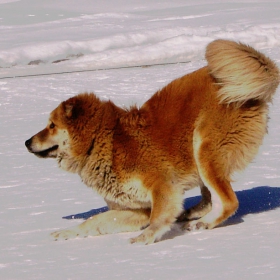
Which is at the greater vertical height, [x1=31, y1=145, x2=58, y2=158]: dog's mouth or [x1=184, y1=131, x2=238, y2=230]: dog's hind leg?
[x1=31, y1=145, x2=58, y2=158]: dog's mouth

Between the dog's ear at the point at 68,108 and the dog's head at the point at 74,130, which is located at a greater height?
the dog's ear at the point at 68,108

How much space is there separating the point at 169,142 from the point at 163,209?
1.65ft

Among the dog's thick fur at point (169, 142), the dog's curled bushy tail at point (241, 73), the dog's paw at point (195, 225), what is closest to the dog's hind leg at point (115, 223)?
the dog's thick fur at point (169, 142)

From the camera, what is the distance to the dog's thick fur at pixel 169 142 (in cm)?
488

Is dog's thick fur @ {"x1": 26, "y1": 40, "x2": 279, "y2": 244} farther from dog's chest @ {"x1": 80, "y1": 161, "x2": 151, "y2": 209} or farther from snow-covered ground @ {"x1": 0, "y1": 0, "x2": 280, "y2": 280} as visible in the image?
snow-covered ground @ {"x1": 0, "y1": 0, "x2": 280, "y2": 280}

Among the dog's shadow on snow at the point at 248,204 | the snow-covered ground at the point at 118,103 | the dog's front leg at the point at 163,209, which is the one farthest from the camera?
the dog's shadow on snow at the point at 248,204

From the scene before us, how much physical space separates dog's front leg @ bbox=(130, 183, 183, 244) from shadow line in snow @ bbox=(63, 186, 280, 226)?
0.41 metres

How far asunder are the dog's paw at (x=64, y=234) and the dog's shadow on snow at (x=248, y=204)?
50 cm

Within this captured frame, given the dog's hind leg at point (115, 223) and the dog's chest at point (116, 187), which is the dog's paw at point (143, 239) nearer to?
the dog's chest at point (116, 187)

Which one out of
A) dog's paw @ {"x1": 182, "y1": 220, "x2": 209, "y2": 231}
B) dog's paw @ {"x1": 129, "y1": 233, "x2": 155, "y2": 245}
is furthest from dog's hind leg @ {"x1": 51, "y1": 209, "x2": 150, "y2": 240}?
dog's paw @ {"x1": 129, "y1": 233, "x2": 155, "y2": 245}

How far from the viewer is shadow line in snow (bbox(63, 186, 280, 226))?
207 inches

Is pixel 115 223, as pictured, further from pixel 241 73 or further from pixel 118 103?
pixel 118 103

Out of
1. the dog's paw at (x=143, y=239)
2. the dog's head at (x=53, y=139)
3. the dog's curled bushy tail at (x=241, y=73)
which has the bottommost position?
the dog's paw at (x=143, y=239)

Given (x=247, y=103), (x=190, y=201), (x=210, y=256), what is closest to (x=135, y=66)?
(x=190, y=201)
